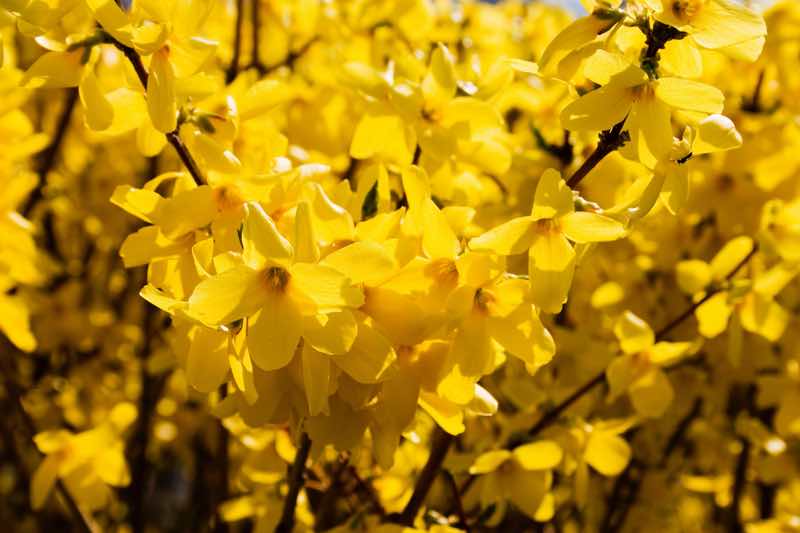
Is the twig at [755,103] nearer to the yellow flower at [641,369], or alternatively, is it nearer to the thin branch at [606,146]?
the yellow flower at [641,369]

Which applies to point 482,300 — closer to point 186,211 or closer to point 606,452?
point 186,211

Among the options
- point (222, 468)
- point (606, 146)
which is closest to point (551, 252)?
point (606, 146)

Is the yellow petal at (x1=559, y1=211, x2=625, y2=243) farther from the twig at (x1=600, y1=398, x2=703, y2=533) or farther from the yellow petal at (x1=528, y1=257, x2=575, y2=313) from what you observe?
the twig at (x1=600, y1=398, x2=703, y2=533)

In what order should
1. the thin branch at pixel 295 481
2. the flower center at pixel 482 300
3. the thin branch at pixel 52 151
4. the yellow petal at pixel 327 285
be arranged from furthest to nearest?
1. the thin branch at pixel 52 151
2. the thin branch at pixel 295 481
3. the flower center at pixel 482 300
4. the yellow petal at pixel 327 285

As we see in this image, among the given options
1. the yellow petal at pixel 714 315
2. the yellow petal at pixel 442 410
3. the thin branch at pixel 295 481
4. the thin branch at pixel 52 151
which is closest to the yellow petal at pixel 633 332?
the yellow petal at pixel 714 315

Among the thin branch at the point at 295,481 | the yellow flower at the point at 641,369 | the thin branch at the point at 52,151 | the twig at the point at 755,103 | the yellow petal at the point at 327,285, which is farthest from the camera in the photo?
the thin branch at the point at 52,151
